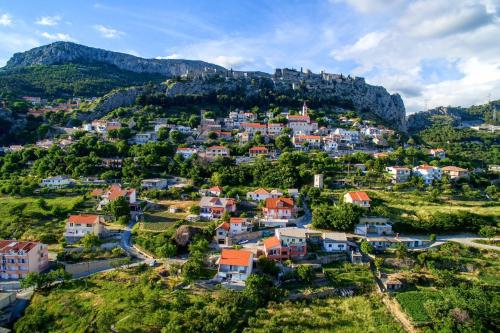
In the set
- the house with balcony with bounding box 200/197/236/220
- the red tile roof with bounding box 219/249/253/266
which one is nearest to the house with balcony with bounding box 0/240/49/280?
the house with balcony with bounding box 200/197/236/220

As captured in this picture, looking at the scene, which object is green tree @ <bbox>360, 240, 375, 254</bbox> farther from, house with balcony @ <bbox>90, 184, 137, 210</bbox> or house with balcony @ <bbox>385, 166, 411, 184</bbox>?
house with balcony @ <bbox>90, 184, 137, 210</bbox>

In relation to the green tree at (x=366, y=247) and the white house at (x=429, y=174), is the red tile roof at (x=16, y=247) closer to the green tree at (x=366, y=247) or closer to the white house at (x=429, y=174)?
the green tree at (x=366, y=247)

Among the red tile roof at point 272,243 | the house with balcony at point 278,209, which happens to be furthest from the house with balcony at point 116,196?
the red tile roof at point 272,243

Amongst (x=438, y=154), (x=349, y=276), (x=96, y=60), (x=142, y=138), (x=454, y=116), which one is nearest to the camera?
(x=349, y=276)

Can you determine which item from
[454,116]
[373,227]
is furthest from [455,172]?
[454,116]

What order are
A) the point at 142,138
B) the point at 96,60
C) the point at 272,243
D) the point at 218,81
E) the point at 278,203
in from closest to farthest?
the point at 272,243
the point at 278,203
the point at 142,138
the point at 218,81
the point at 96,60

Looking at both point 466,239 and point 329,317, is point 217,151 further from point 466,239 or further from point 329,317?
point 329,317
